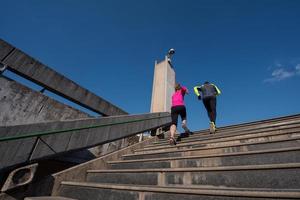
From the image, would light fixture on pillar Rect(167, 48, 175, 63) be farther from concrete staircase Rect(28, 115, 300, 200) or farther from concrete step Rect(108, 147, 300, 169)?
concrete step Rect(108, 147, 300, 169)

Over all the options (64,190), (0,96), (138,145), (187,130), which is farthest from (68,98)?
(187,130)

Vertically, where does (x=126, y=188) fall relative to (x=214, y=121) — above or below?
below

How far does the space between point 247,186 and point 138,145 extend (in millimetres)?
3306

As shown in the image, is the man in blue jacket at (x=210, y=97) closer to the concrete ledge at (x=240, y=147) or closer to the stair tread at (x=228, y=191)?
the concrete ledge at (x=240, y=147)

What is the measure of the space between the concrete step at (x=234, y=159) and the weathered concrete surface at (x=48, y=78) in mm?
3151

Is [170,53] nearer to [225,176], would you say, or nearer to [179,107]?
[179,107]

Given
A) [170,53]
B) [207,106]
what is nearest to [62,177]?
[207,106]

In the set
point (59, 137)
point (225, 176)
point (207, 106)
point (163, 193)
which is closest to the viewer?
point (163, 193)

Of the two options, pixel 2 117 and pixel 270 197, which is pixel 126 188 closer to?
pixel 270 197

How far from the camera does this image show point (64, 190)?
2459mm

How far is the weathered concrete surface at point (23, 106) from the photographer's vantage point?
11.8ft

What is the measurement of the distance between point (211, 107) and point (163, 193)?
390 cm

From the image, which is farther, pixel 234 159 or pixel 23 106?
pixel 23 106

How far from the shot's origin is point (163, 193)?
1.64 m
